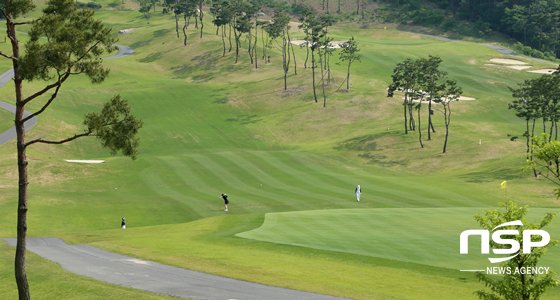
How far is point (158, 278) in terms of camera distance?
21.4 meters

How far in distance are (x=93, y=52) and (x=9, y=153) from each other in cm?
5782

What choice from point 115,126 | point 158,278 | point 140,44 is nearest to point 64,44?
point 115,126

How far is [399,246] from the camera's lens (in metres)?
25.6

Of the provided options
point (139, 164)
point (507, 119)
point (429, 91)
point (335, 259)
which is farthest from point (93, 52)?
point (507, 119)

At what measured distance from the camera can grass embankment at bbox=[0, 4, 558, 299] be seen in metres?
25.0

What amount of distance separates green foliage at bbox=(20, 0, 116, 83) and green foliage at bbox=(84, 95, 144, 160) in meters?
1.38

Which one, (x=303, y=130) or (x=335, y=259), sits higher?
(x=335, y=259)

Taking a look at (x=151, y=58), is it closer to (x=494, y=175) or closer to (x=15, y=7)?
(x=494, y=175)

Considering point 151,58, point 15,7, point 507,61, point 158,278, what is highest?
point 15,7

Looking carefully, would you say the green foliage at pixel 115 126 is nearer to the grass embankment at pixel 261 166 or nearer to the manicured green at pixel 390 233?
the grass embankment at pixel 261 166

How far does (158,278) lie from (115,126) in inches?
291

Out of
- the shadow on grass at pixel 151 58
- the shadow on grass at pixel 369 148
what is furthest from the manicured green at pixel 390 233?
the shadow on grass at pixel 151 58

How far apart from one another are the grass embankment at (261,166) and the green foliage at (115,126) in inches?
294

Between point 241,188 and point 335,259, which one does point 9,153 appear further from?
point 335,259
